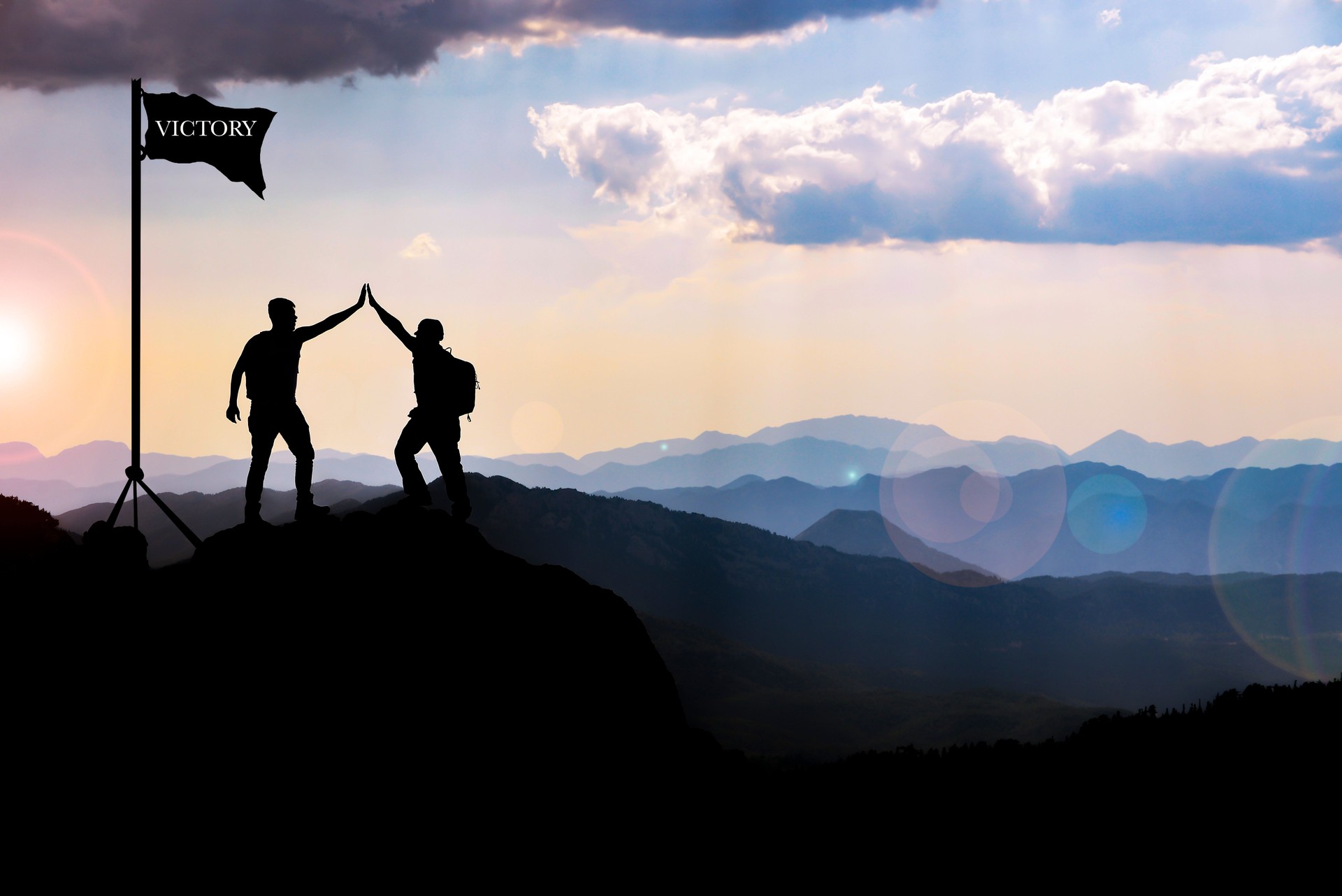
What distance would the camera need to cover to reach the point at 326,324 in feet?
51.4

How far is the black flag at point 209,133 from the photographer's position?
649 inches

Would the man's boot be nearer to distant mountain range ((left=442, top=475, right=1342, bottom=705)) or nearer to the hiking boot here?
the hiking boot

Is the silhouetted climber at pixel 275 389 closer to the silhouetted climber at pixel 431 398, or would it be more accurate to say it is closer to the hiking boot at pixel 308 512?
the hiking boot at pixel 308 512

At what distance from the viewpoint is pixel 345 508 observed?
159 meters

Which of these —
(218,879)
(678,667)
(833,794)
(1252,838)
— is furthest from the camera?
(678,667)

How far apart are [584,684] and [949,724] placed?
78.2m

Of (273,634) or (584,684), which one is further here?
(584,684)

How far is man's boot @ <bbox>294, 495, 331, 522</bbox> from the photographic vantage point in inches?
620

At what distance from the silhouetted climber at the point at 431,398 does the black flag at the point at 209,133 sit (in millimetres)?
3921

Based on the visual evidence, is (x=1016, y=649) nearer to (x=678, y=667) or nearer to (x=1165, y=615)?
(x=1165, y=615)

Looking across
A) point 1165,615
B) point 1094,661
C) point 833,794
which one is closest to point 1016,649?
point 1094,661

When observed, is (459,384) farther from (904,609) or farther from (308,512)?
(904,609)

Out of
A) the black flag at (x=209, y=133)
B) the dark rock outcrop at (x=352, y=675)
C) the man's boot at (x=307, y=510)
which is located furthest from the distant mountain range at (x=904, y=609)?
the black flag at (x=209, y=133)

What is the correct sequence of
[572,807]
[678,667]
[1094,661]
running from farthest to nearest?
[1094,661] → [678,667] → [572,807]
